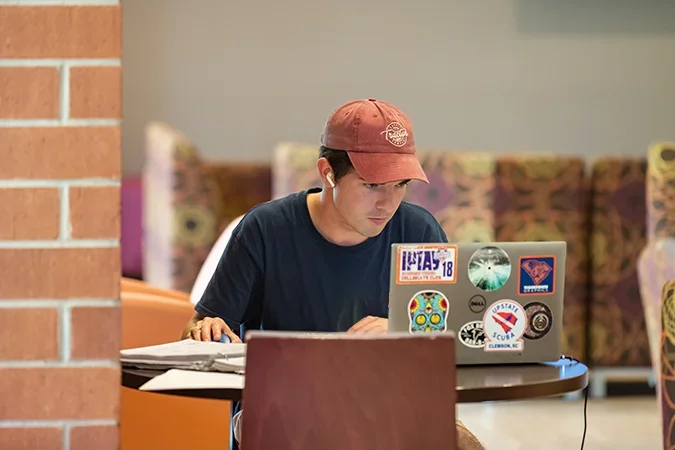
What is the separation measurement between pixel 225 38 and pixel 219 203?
0.83 meters

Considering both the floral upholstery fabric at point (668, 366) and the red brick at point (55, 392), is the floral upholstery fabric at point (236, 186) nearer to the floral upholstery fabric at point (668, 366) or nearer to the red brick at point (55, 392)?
the floral upholstery fabric at point (668, 366)

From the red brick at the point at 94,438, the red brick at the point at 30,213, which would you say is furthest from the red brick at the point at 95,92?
the red brick at the point at 94,438

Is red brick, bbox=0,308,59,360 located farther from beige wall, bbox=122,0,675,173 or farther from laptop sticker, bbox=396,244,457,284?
beige wall, bbox=122,0,675,173

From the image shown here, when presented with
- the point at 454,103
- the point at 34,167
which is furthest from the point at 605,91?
the point at 34,167

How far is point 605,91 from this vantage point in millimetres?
4512

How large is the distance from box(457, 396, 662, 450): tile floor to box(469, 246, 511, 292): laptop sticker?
1.88 meters

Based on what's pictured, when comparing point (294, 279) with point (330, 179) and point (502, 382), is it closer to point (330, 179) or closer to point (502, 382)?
point (330, 179)

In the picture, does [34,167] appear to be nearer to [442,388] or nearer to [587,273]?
[442,388]

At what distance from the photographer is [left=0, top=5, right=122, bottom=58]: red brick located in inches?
47.5

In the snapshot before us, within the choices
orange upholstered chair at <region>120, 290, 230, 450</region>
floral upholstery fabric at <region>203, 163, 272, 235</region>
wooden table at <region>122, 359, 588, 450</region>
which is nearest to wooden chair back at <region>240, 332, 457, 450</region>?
wooden table at <region>122, 359, 588, 450</region>

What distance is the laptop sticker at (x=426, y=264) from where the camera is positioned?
163cm

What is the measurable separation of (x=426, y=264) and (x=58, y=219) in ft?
2.19

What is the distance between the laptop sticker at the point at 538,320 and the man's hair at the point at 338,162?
58 centimetres

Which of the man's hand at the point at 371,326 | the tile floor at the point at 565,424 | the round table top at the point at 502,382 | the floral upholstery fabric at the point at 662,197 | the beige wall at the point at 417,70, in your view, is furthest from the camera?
the beige wall at the point at 417,70
